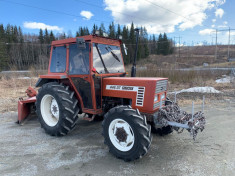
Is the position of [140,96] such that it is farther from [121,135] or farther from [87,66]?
[87,66]

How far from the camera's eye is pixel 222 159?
10.6 ft

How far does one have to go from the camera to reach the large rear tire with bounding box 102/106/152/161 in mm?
2953

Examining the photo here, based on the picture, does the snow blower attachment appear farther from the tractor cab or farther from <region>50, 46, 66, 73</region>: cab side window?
<region>50, 46, 66, 73</region>: cab side window

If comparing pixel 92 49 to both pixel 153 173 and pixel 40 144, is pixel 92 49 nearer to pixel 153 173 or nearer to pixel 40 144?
pixel 40 144

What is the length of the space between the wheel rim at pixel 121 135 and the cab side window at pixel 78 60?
55.6 inches

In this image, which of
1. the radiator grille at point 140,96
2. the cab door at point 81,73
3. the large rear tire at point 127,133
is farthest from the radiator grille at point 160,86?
the cab door at point 81,73

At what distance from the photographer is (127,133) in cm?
318

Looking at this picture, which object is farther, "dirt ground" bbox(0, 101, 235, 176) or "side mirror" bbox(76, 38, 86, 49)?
"side mirror" bbox(76, 38, 86, 49)

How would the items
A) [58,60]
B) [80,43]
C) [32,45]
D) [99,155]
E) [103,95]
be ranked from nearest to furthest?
1. [99,155]
2. [80,43]
3. [103,95]
4. [58,60]
5. [32,45]

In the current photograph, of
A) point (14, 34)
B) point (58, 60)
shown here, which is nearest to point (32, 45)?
point (14, 34)

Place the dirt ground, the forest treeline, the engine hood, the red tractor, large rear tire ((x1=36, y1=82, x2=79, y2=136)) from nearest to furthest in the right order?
the dirt ground
the red tractor
the engine hood
large rear tire ((x1=36, y1=82, x2=79, y2=136))
the forest treeline

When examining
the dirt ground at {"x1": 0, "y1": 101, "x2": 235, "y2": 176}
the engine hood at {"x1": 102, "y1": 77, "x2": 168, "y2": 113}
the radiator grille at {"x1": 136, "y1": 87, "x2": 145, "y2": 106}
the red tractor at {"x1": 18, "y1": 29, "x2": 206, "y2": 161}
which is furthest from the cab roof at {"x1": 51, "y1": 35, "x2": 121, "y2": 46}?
the dirt ground at {"x1": 0, "y1": 101, "x2": 235, "y2": 176}

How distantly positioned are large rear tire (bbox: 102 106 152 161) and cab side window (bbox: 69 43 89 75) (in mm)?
1354

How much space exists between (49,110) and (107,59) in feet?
6.68
